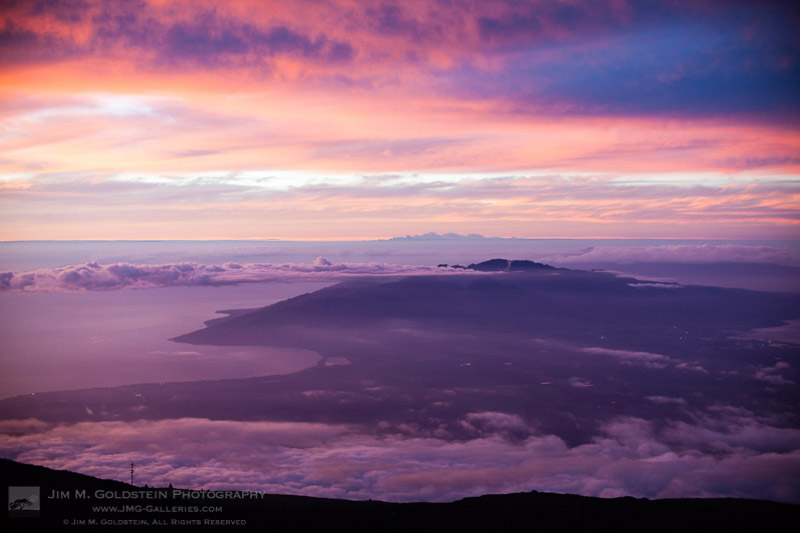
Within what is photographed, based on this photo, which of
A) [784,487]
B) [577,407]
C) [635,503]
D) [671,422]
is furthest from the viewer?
[577,407]

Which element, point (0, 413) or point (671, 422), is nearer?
point (671, 422)

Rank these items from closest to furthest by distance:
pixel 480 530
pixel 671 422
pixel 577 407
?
pixel 480 530 < pixel 671 422 < pixel 577 407

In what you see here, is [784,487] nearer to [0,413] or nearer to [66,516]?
[66,516]

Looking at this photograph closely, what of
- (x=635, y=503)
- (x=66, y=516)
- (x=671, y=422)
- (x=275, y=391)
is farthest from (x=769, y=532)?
(x=275, y=391)

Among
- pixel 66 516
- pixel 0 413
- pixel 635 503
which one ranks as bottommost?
pixel 0 413

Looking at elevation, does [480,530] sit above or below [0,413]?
above

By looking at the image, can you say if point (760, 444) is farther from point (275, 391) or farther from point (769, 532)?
point (275, 391)

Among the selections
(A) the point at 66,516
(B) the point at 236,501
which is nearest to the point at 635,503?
(B) the point at 236,501
